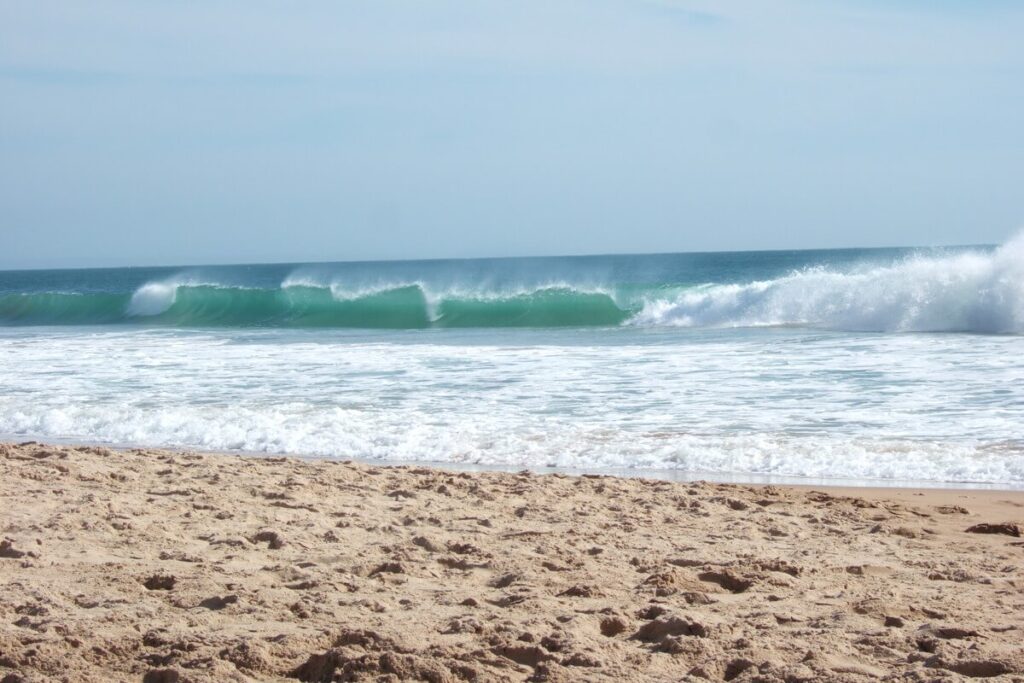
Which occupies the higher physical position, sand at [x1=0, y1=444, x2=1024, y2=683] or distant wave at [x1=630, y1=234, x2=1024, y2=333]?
distant wave at [x1=630, y1=234, x2=1024, y2=333]

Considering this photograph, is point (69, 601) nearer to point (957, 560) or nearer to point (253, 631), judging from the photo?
point (253, 631)

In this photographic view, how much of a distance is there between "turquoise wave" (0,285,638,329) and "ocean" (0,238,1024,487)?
6.72ft

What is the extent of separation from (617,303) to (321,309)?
808 centimetres

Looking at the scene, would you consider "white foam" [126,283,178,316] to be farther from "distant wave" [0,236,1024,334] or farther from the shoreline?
the shoreline

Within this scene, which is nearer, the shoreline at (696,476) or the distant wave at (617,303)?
the shoreline at (696,476)

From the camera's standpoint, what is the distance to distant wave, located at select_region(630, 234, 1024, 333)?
17.5m

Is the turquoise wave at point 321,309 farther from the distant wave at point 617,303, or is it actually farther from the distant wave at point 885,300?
the distant wave at point 885,300

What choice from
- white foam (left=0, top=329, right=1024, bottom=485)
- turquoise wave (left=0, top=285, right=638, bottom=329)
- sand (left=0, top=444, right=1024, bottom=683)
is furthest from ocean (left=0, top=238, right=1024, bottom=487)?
turquoise wave (left=0, top=285, right=638, bottom=329)

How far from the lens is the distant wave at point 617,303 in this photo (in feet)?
60.2

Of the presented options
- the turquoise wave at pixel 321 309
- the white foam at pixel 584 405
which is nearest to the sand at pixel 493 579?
the white foam at pixel 584 405

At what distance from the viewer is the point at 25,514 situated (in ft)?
16.0

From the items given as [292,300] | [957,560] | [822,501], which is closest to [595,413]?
[822,501]

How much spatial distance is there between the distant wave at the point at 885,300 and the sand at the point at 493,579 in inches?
493

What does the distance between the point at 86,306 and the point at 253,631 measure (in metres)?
31.3
